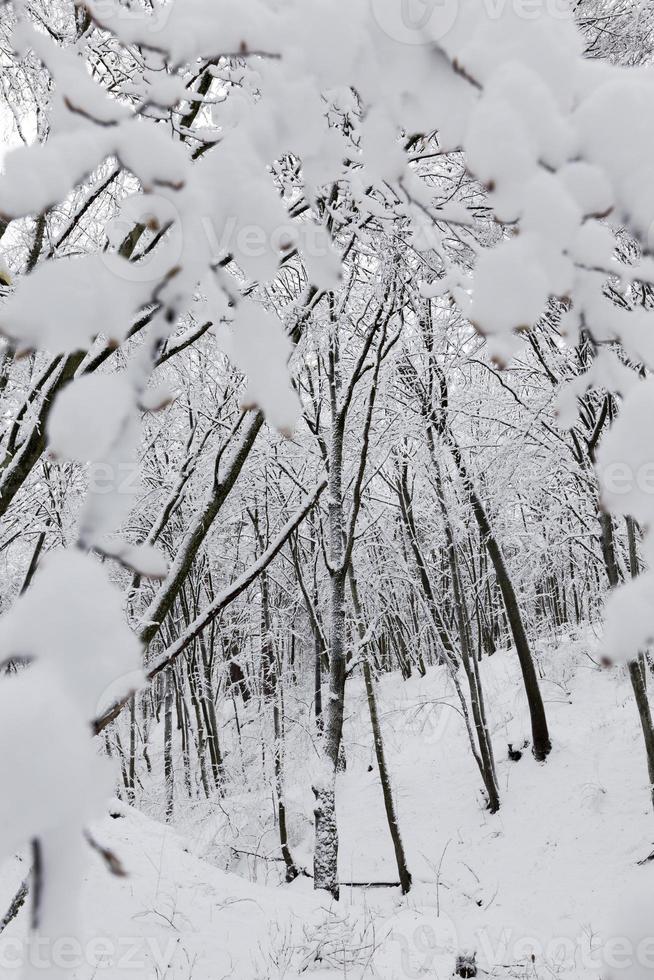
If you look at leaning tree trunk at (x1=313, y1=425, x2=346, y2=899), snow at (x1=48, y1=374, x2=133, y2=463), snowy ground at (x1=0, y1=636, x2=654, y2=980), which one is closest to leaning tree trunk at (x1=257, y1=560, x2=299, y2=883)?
snowy ground at (x1=0, y1=636, x2=654, y2=980)

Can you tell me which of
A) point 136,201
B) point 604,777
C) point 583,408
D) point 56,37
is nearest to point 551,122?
point 136,201

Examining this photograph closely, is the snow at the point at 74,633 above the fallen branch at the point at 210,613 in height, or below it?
below

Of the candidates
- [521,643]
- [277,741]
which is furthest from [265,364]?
[521,643]

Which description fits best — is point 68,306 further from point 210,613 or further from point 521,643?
point 521,643

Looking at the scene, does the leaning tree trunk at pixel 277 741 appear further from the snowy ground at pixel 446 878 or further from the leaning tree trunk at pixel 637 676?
the leaning tree trunk at pixel 637 676

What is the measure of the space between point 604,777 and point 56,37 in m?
9.24

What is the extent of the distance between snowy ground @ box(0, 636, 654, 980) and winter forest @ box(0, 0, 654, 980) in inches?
1.3

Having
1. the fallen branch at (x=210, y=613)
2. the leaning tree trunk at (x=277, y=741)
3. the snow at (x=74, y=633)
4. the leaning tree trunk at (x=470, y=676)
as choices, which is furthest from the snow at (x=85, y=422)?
the leaning tree trunk at (x=277, y=741)

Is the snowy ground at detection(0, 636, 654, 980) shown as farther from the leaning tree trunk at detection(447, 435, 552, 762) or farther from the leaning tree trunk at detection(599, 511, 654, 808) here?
the leaning tree trunk at detection(599, 511, 654, 808)

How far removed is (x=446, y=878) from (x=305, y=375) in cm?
637

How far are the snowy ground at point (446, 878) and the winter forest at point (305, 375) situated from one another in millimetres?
34

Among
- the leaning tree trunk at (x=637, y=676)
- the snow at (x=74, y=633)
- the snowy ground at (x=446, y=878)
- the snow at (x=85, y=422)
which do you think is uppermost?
the leaning tree trunk at (x=637, y=676)

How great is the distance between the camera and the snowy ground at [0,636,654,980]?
139 inches

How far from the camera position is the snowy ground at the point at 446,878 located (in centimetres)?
354
